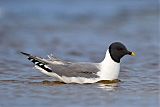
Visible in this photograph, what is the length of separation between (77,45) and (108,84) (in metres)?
5.59

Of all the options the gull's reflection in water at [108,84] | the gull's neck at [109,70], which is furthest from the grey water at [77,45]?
the gull's neck at [109,70]

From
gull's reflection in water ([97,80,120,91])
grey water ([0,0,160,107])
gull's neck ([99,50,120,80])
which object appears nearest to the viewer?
grey water ([0,0,160,107])

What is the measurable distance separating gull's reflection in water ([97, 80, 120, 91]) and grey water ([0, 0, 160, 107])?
0.02m

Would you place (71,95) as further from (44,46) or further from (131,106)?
(44,46)

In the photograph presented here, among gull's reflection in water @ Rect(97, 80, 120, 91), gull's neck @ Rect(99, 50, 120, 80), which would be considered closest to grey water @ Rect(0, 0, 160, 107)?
gull's reflection in water @ Rect(97, 80, 120, 91)

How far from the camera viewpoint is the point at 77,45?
16531 mm

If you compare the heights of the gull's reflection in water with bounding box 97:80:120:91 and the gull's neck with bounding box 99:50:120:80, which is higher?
the gull's neck with bounding box 99:50:120:80

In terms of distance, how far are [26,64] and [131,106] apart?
470cm

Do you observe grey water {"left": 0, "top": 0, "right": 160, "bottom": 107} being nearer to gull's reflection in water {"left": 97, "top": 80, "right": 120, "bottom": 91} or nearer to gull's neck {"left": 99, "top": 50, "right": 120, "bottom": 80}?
gull's reflection in water {"left": 97, "top": 80, "right": 120, "bottom": 91}

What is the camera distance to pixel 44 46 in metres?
16.5

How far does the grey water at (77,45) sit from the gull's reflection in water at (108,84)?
0.06 ft

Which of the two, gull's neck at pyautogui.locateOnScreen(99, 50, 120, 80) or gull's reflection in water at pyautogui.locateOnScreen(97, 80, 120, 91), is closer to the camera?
gull's reflection in water at pyautogui.locateOnScreen(97, 80, 120, 91)

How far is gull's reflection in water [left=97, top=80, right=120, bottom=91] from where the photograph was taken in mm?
10672

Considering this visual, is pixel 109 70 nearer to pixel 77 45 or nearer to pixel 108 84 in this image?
pixel 108 84
